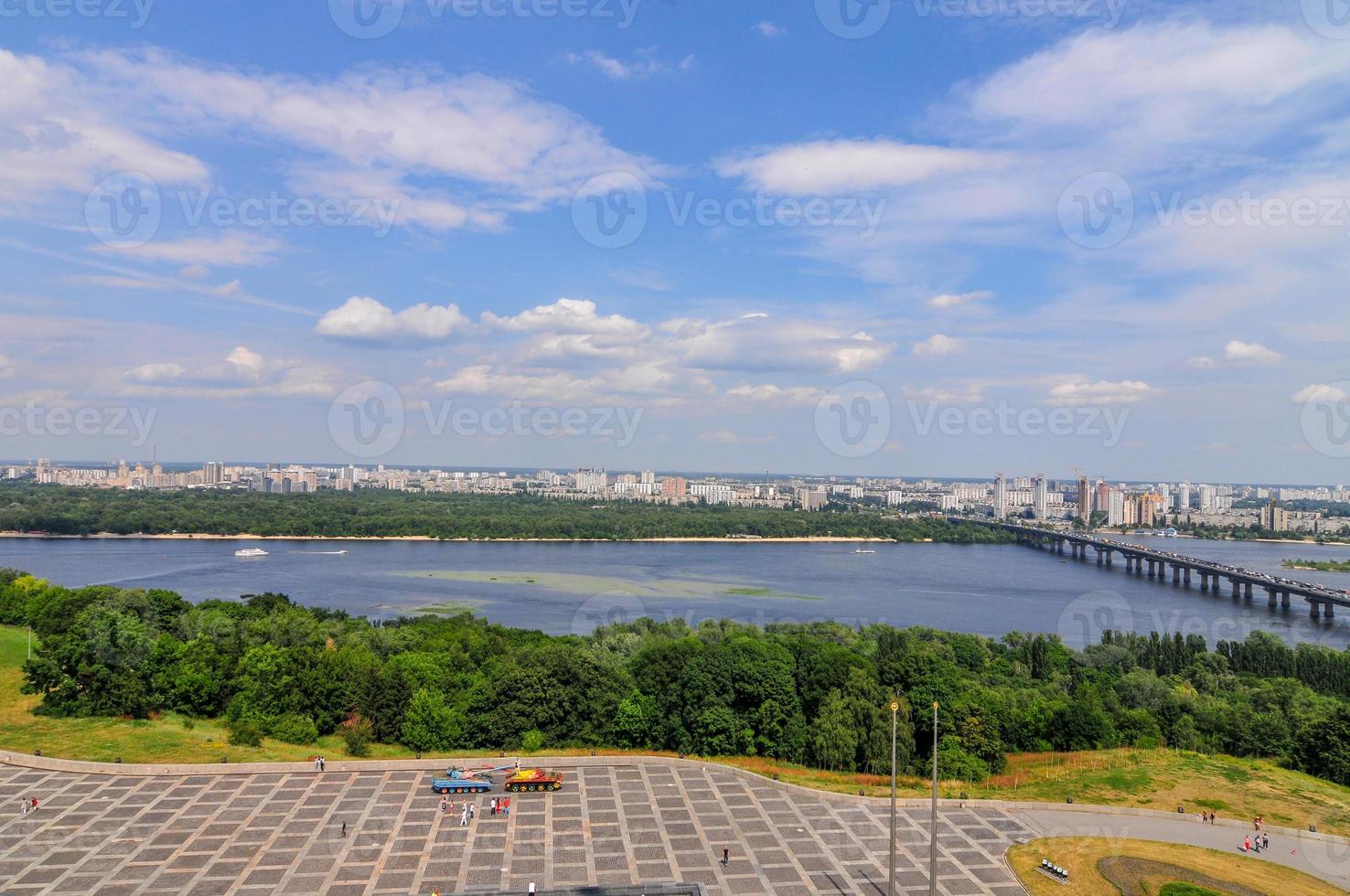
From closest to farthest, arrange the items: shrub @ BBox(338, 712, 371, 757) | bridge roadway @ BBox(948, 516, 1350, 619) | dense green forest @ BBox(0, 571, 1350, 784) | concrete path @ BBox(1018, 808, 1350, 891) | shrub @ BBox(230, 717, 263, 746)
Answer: concrete path @ BBox(1018, 808, 1350, 891), shrub @ BBox(230, 717, 263, 746), shrub @ BBox(338, 712, 371, 757), dense green forest @ BBox(0, 571, 1350, 784), bridge roadway @ BBox(948, 516, 1350, 619)

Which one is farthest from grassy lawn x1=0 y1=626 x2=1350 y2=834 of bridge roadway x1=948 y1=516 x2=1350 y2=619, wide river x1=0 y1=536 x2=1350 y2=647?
bridge roadway x1=948 y1=516 x2=1350 y2=619

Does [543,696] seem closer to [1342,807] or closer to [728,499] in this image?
[1342,807]

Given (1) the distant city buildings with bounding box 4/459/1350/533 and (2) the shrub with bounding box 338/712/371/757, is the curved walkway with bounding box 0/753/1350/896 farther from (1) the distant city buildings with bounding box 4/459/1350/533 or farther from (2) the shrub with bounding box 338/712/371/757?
(1) the distant city buildings with bounding box 4/459/1350/533

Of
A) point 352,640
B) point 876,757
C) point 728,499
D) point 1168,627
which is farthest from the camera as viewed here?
point 728,499

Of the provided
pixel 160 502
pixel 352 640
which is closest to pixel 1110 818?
pixel 352 640

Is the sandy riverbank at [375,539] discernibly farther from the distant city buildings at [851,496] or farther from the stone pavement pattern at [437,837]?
the stone pavement pattern at [437,837]

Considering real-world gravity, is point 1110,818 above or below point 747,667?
below

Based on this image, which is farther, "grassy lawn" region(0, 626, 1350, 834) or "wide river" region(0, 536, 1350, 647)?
"wide river" region(0, 536, 1350, 647)
